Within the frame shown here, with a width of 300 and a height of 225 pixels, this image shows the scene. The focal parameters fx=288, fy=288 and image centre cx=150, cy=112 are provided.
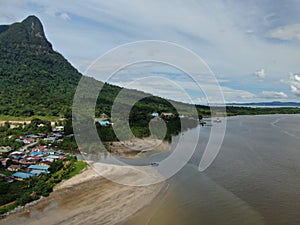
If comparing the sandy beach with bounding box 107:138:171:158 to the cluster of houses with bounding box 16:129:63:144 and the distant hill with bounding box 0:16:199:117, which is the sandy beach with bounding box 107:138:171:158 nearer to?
the cluster of houses with bounding box 16:129:63:144

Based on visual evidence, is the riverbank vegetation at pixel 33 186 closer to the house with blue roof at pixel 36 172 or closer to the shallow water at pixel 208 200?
the house with blue roof at pixel 36 172

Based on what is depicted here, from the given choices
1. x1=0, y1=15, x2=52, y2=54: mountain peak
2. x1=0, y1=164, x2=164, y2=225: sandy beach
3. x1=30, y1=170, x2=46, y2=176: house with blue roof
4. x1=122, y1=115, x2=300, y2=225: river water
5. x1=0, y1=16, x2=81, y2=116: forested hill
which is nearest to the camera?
x1=0, y1=164, x2=164, y2=225: sandy beach

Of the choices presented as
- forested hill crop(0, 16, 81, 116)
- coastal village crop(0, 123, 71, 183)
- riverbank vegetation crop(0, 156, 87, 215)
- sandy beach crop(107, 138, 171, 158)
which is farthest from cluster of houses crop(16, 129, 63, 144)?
forested hill crop(0, 16, 81, 116)

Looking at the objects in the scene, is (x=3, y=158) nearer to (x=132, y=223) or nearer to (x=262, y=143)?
(x=132, y=223)

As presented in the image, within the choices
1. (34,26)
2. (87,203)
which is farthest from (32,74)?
(87,203)

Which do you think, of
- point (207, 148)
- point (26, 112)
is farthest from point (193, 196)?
point (26, 112)

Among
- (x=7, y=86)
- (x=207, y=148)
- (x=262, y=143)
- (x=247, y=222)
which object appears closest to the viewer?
(x=247, y=222)
